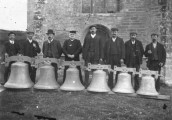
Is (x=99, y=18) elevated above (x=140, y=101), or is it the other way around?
(x=99, y=18)

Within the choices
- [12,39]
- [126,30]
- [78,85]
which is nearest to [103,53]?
[78,85]

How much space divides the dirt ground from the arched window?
22.0 ft

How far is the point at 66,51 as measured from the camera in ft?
27.0

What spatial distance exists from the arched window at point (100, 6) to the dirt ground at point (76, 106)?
6714 millimetres

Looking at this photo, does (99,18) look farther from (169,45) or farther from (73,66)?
(73,66)

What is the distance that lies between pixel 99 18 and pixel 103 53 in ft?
15.9

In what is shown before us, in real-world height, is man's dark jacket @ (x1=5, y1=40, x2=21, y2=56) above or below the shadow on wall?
below

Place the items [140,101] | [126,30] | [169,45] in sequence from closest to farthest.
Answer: [140,101]
[169,45]
[126,30]

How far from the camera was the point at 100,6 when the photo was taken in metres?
13.0

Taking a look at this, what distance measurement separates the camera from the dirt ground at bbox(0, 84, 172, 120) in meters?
5.27

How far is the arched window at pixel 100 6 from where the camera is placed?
42.1ft

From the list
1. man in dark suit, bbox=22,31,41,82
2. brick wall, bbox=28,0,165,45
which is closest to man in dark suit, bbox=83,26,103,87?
man in dark suit, bbox=22,31,41,82

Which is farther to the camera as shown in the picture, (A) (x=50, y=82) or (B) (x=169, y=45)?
(B) (x=169, y=45)

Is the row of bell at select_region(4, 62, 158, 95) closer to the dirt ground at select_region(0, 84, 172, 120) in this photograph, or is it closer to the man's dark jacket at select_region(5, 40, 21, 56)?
the dirt ground at select_region(0, 84, 172, 120)
